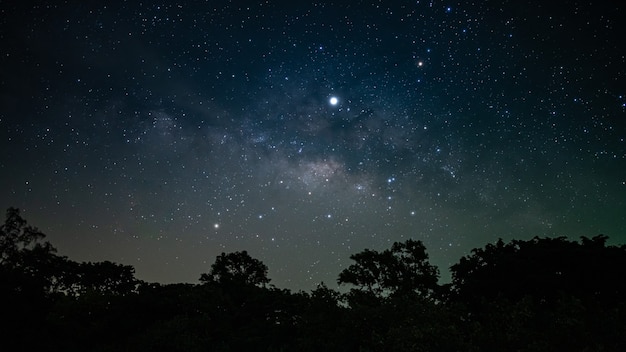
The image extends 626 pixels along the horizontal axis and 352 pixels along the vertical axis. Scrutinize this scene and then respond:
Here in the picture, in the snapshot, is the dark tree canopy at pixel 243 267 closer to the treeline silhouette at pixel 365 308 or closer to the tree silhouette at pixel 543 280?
the treeline silhouette at pixel 365 308

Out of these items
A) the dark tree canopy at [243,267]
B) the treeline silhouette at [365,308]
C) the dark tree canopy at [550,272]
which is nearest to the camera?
the treeline silhouette at [365,308]

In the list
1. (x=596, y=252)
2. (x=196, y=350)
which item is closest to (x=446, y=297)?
(x=596, y=252)

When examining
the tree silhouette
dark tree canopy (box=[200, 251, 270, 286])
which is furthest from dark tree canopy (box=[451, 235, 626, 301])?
dark tree canopy (box=[200, 251, 270, 286])

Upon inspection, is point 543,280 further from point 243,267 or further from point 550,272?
point 243,267

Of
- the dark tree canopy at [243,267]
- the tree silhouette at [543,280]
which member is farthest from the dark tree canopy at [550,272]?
the dark tree canopy at [243,267]

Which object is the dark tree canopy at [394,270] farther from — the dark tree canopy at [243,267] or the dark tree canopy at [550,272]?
the dark tree canopy at [243,267]

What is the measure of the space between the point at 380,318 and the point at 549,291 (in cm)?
1409

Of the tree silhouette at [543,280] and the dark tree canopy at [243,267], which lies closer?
the tree silhouette at [543,280]

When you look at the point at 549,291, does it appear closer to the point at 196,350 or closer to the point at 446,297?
the point at 446,297

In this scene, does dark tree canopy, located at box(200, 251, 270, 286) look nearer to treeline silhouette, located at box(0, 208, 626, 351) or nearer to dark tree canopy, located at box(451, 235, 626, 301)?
treeline silhouette, located at box(0, 208, 626, 351)

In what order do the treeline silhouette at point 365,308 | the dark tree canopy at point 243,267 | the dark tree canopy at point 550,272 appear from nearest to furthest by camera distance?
the treeline silhouette at point 365,308 < the dark tree canopy at point 550,272 < the dark tree canopy at point 243,267

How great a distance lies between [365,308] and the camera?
534 inches

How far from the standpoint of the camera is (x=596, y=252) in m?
23.7

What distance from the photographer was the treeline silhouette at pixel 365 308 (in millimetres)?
12594
